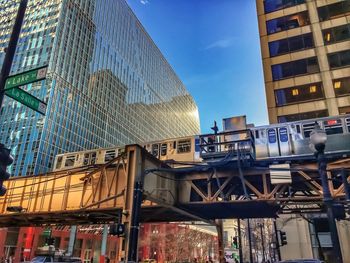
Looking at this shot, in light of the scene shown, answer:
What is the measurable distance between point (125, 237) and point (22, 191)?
37.6 feet

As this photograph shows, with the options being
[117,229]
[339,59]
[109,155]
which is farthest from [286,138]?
[339,59]

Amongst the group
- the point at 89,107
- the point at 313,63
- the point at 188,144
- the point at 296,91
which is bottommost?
the point at 188,144

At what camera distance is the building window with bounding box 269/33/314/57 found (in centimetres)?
3919

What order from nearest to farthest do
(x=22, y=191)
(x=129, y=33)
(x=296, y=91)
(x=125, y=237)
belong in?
(x=125, y=237)
(x=22, y=191)
(x=296, y=91)
(x=129, y=33)

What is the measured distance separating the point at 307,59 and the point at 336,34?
4566 millimetres

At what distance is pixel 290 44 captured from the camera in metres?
40.2

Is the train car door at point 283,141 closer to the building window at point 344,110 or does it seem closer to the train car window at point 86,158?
the building window at point 344,110

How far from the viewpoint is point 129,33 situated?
453 ft

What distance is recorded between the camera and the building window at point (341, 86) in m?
35.4

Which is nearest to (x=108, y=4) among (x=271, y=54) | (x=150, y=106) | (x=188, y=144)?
(x=150, y=106)

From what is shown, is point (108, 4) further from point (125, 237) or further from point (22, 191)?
point (125, 237)

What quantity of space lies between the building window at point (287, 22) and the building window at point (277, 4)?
178 centimetres

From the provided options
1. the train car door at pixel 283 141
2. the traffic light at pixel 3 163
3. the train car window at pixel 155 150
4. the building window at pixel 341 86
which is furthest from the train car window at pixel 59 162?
the building window at pixel 341 86

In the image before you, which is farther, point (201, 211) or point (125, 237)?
point (201, 211)
